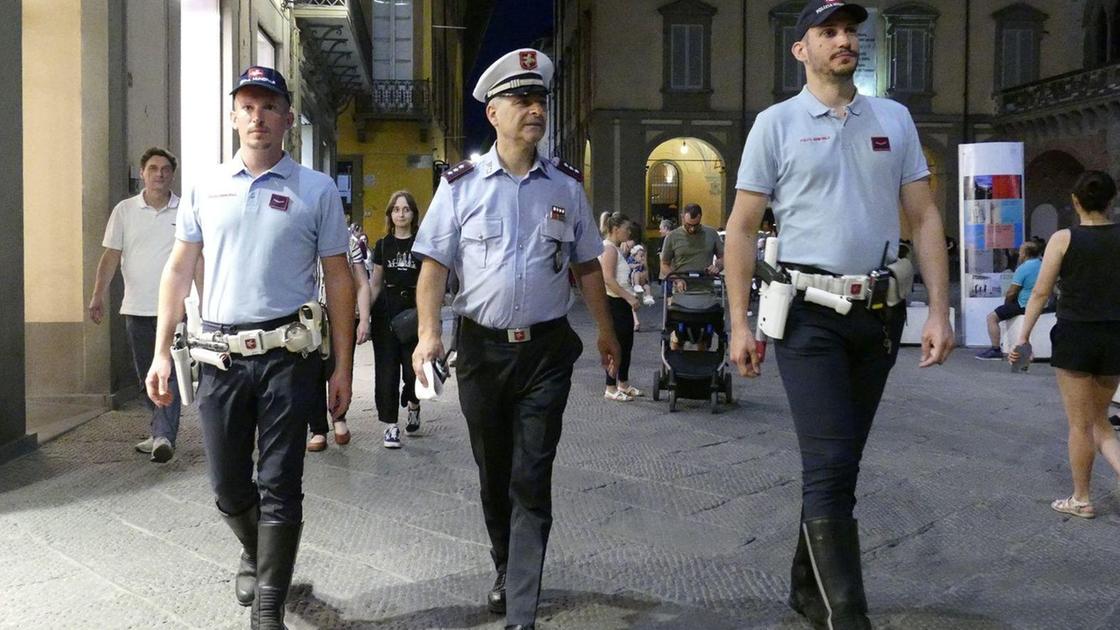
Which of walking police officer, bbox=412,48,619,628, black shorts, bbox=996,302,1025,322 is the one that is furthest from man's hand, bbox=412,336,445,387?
black shorts, bbox=996,302,1025,322

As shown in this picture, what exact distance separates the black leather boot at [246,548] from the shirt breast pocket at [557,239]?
1.28 m

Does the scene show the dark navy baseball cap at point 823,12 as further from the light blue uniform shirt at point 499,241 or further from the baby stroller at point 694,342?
the baby stroller at point 694,342

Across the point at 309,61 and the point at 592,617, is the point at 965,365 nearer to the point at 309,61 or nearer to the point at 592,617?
the point at 592,617

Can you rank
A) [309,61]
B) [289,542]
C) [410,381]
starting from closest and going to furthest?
[289,542] → [410,381] → [309,61]

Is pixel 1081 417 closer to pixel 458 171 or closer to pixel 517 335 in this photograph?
pixel 517 335

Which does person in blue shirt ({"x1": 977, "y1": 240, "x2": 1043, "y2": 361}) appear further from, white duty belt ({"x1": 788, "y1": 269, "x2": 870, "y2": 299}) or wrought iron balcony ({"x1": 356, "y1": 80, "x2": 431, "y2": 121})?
wrought iron balcony ({"x1": 356, "y1": 80, "x2": 431, "y2": 121})

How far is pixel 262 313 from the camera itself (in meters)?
3.41

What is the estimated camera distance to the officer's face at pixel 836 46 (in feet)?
10.8

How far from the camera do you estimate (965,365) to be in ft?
40.0

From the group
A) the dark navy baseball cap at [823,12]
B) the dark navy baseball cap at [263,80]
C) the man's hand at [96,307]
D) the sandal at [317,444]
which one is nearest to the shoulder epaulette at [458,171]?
the dark navy baseball cap at [263,80]

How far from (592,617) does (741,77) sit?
103 feet

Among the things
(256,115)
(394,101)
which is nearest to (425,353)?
(256,115)

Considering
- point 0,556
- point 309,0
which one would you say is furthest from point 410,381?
point 309,0

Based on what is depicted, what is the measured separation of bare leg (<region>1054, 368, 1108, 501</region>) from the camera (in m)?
5.04
